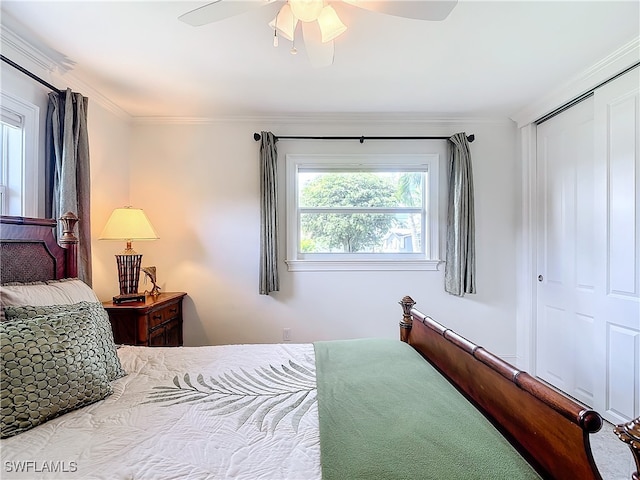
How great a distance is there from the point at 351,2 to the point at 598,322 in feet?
8.81

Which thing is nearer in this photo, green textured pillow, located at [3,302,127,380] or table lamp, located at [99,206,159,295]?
green textured pillow, located at [3,302,127,380]

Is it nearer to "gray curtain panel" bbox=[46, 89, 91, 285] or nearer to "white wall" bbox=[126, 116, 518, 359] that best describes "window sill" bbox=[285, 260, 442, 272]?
"white wall" bbox=[126, 116, 518, 359]

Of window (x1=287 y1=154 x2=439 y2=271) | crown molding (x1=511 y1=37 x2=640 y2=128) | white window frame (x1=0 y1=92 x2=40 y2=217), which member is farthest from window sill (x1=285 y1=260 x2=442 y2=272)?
white window frame (x1=0 y1=92 x2=40 y2=217)

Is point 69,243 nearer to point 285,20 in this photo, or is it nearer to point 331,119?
point 285,20

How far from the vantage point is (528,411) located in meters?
1.03

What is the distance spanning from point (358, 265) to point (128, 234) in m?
2.02

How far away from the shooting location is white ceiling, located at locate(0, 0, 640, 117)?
1785 millimetres

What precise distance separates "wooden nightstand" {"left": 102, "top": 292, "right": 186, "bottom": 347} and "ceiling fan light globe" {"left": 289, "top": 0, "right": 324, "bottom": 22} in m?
2.19

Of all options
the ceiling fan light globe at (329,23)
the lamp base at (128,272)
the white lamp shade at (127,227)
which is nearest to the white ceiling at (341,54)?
the ceiling fan light globe at (329,23)

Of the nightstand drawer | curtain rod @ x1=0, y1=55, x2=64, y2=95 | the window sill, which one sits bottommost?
the nightstand drawer

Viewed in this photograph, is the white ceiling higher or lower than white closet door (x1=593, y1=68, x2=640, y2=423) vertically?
higher

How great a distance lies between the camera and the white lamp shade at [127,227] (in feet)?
8.48

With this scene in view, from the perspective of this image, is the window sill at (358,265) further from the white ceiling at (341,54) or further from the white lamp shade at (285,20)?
the white lamp shade at (285,20)

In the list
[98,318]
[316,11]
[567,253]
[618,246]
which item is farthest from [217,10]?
[567,253]
